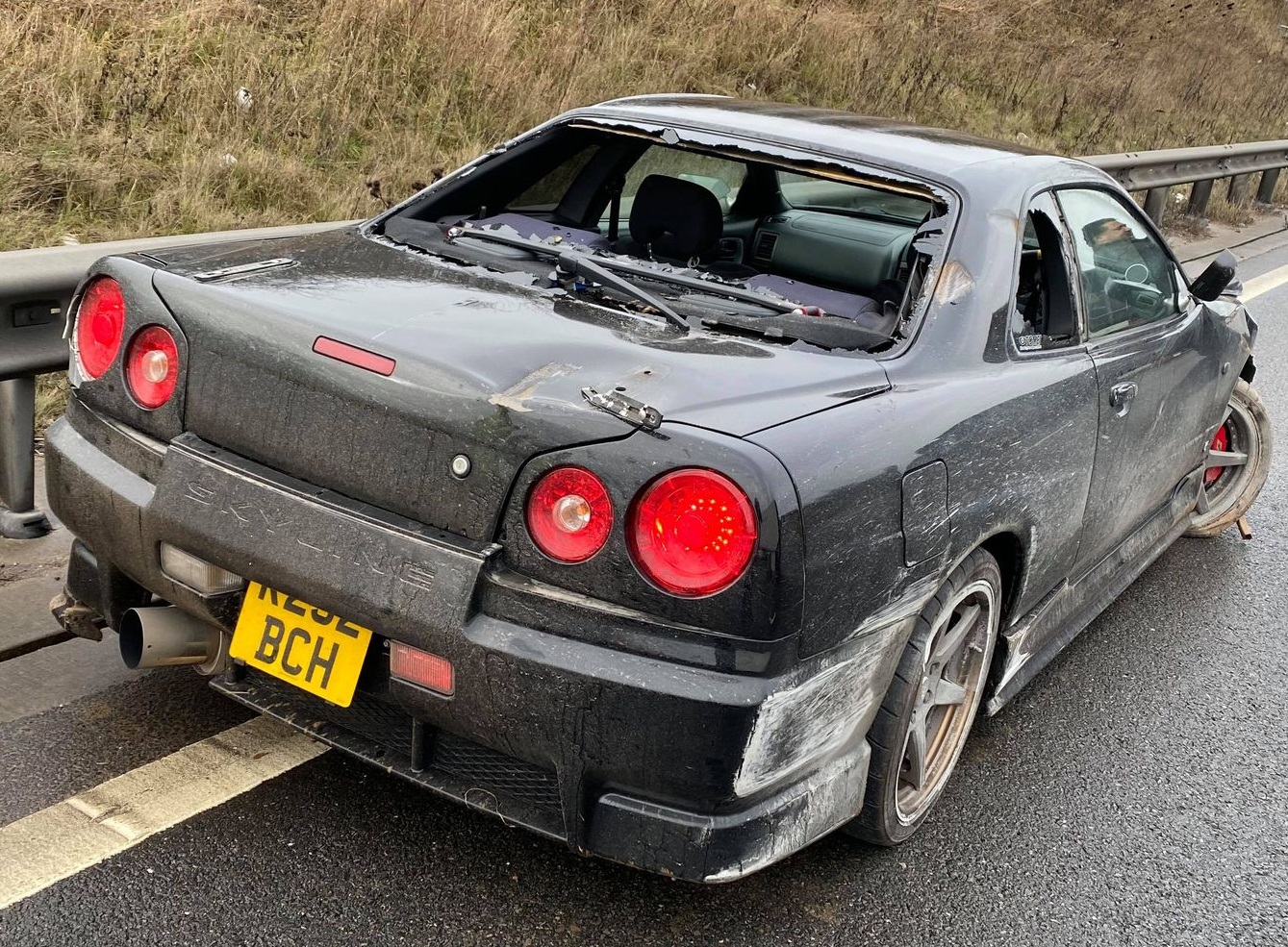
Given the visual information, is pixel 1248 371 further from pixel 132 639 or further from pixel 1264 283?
pixel 1264 283

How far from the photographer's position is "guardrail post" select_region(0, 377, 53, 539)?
3844mm

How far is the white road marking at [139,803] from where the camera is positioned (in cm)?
257

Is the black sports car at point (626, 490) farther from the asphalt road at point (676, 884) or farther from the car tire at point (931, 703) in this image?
the asphalt road at point (676, 884)

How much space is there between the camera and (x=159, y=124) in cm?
742

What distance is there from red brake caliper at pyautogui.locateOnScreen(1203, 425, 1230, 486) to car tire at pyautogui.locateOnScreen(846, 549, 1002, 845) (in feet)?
8.45

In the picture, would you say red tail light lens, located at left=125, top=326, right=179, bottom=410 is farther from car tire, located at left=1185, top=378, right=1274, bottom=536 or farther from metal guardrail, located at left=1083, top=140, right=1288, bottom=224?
metal guardrail, located at left=1083, top=140, right=1288, bottom=224

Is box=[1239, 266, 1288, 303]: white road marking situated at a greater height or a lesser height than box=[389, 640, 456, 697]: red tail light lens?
lesser

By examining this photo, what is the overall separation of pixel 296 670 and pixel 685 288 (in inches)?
52.6

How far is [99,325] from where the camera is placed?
2.88 m

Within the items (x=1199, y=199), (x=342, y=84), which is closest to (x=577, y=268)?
(x=342, y=84)

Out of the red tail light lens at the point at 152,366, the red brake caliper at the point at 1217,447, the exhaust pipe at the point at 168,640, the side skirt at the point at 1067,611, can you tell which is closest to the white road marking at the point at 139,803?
the exhaust pipe at the point at 168,640

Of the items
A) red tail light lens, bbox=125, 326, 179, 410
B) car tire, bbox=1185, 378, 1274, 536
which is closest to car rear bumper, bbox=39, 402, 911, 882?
red tail light lens, bbox=125, 326, 179, 410

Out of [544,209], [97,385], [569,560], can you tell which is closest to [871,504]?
[569,560]

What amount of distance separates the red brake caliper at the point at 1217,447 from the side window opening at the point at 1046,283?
7.26 ft
